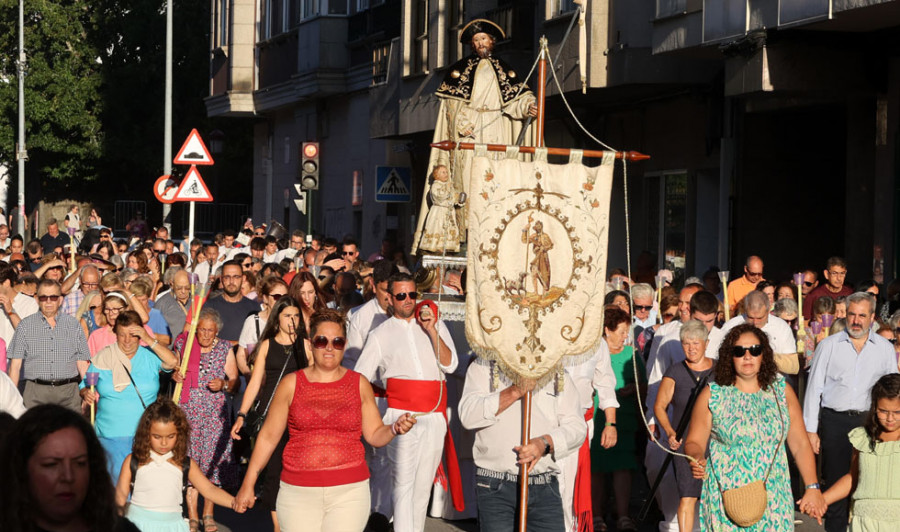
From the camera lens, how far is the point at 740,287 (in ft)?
49.7

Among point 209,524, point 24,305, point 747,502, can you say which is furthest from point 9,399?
point 24,305

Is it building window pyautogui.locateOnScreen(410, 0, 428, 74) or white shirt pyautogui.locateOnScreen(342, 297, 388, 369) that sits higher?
building window pyautogui.locateOnScreen(410, 0, 428, 74)

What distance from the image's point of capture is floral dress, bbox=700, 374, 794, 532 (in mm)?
7848

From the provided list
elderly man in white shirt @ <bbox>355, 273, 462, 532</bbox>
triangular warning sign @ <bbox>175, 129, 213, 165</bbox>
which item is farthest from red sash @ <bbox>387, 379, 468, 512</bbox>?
triangular warning sign @ <bbox>175, 129, 213, 165</bbox>

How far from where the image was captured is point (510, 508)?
7.88 m

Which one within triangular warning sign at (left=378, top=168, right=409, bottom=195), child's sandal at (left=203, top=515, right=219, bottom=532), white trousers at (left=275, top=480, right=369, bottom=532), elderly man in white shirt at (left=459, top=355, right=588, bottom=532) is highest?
triangular warning sign at (left=378, top=168, right=409, bottom=195)

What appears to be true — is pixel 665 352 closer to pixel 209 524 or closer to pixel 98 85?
pixel 209 524

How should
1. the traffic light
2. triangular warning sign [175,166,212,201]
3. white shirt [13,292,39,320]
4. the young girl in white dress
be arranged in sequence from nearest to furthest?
Answer: the young girl in white dress, white shirt [13,292,39,320], triangular warning sign [175,166,212,201], the traffic light

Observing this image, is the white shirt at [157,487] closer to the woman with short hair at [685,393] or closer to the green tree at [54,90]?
the woman with short hair at [685,393]

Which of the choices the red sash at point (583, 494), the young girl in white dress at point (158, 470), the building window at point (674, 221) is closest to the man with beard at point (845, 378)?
the red sash at point (583, 494)

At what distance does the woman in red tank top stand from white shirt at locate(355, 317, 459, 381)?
199 centimetres

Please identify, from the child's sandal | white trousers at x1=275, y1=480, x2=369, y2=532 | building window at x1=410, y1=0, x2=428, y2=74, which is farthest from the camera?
building window at x1=410, y1=0, x2=428, y2=74

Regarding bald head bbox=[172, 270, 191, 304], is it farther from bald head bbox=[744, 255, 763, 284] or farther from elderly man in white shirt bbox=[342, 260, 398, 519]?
bald head bbox=[744, 255, 763, 284]

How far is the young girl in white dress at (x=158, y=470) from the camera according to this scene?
8.45 m
